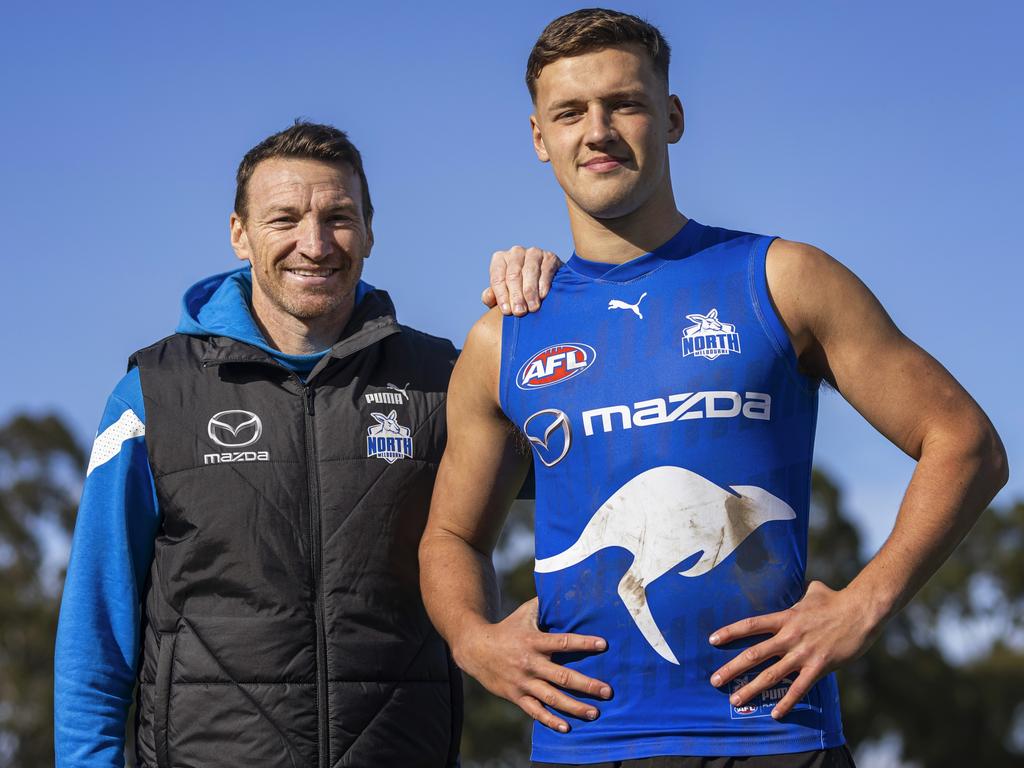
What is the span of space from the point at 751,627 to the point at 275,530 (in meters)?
1.65

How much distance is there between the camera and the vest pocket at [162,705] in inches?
163

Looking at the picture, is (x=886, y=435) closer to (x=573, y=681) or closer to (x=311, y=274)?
(x=573, y=681)

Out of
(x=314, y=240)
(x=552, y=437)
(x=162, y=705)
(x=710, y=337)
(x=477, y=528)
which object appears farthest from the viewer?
(x=314, y=240)

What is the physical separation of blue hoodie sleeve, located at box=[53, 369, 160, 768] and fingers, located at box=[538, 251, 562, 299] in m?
1.50

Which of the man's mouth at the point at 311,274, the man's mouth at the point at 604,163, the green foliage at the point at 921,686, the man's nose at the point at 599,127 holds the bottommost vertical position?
the green foliage at the point at 921,686

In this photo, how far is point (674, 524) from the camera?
337 cm

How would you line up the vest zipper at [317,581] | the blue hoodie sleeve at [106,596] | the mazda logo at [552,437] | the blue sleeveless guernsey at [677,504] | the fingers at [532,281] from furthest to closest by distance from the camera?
1. the blue hoodie sleeve at [106,596]
2. the vest zipper at [317,581]
3. the fingers at [532,281]
4. the mazda logo at [552,437]
5. the blue sleeveless guernsey at [677,504]

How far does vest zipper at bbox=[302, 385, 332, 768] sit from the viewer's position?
4047 mm

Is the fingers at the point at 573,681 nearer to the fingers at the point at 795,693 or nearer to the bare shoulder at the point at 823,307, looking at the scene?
the fingers at the point at 795,693

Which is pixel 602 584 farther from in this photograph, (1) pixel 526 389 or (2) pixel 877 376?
(2) pixel 877 376

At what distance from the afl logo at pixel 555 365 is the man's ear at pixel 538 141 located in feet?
2.01

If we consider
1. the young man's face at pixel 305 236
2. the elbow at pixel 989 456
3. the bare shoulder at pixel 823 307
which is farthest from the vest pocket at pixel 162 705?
the elbow at pixel 989 456

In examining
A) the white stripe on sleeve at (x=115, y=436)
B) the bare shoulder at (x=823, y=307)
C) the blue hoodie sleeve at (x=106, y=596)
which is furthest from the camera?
the white stripe on sleeve at (x=115, y=436)

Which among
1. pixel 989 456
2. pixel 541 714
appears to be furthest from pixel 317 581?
pixel 989 456
